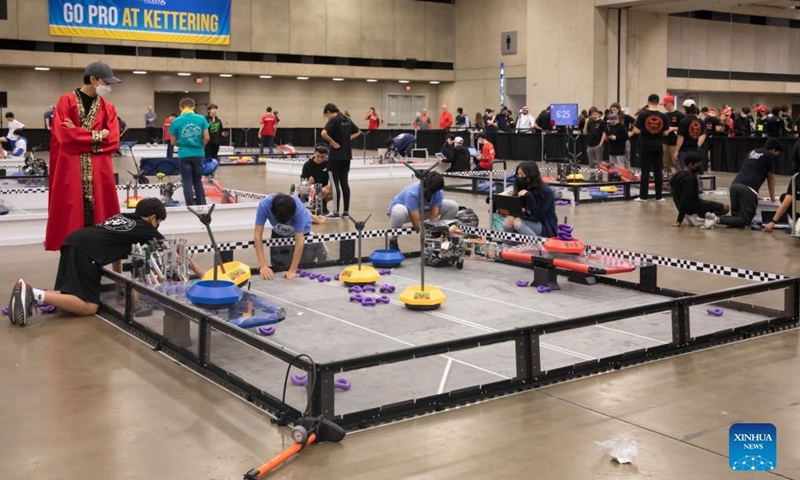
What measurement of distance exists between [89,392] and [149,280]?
181 centimetres

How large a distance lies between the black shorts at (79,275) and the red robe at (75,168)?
2.39 feet

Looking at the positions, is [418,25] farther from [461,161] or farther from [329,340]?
[329,340]

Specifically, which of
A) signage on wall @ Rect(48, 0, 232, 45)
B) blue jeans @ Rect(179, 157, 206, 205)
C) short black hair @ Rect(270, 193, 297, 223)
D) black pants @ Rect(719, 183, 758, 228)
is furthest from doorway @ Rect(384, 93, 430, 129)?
short black hair @ Rect(270, 193, 297, 223)

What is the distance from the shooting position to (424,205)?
879 centimetres

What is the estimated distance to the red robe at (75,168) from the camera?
23.7ft

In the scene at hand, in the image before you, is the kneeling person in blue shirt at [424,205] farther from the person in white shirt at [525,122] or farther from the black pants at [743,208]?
the person in white shirt at [525,122]

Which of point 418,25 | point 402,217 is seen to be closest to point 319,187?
point 402,217

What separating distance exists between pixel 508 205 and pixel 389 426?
5083 millimetres

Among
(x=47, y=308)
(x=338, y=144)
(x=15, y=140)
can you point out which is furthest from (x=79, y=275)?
(x=15, y=140)

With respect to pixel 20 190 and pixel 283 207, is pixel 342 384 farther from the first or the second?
pixel 20 190

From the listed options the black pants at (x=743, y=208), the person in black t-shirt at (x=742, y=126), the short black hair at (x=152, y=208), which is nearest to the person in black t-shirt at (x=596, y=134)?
the black pants at (x=743, y=208)

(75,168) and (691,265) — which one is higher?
(75,168)

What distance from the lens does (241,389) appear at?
480 centimetres

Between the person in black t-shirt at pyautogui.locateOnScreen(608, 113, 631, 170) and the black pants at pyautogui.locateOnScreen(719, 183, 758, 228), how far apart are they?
232 inches
